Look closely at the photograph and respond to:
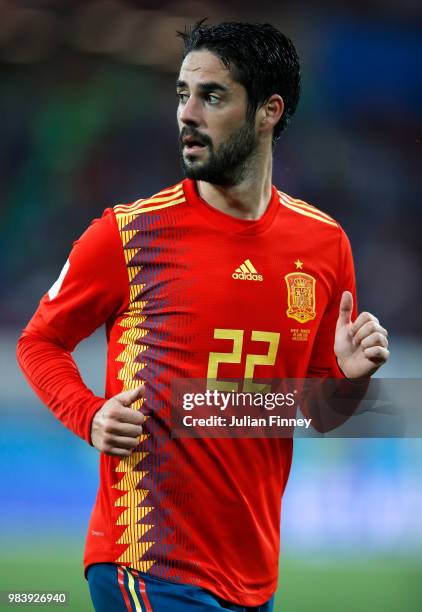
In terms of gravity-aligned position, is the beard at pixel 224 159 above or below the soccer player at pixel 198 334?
above

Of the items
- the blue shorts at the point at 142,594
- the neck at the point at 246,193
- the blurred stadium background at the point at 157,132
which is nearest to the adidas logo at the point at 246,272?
the neck at the point at 246,193

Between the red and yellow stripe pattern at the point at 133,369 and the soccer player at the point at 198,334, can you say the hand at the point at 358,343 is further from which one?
the red and yellow stripe pattern at the point at 133,369

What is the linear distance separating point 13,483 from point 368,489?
1.93 meters

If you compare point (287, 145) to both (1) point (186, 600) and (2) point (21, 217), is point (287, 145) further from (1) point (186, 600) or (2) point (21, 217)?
(1) point (186, 600)

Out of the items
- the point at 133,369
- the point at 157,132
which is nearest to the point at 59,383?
the point at 133,369

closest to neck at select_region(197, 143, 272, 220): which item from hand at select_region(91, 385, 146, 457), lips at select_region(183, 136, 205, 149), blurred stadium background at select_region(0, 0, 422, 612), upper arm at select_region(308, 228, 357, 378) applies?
lips at select_region(183, 136, 205, 149)

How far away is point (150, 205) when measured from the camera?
2283 mm

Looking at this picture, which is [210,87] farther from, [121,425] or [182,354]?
[121,425]

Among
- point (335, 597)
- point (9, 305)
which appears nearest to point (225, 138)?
point (335, 597)

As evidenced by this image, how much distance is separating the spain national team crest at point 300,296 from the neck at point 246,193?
0.17 metres

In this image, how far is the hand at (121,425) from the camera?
1.96 meters

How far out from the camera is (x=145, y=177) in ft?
22.9
